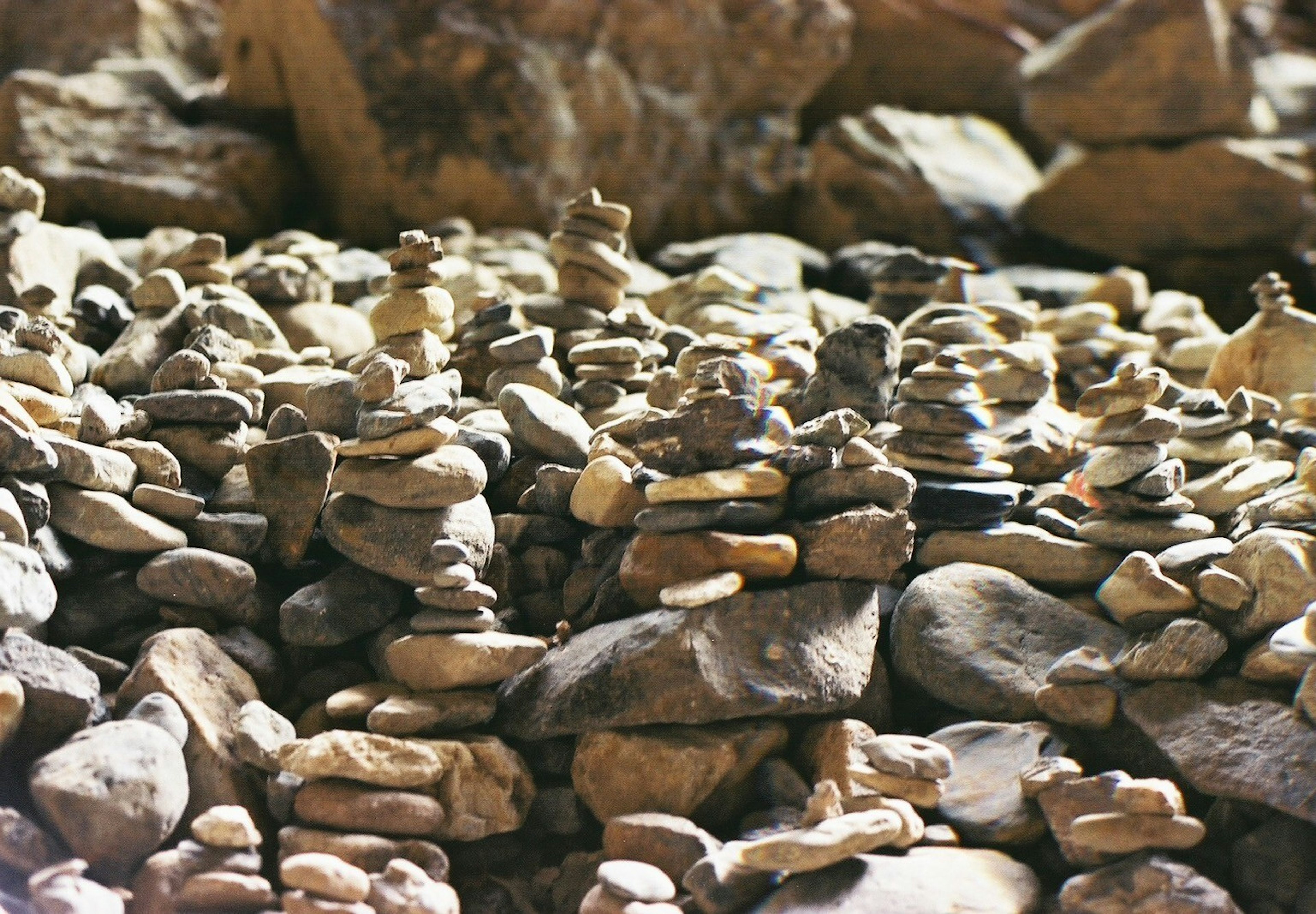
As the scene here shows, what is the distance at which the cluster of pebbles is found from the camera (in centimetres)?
265

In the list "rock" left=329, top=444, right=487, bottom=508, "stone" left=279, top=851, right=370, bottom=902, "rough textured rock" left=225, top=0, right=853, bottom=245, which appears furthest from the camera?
"rough textured rock" left=225, top=0, right=853, bottom=245

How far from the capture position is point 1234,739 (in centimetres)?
282

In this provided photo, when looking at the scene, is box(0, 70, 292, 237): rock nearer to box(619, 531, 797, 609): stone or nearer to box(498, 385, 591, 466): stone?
box(498, 385, 591, 466): stone

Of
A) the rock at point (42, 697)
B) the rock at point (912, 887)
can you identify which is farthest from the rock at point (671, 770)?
the rock at point (42, 697)

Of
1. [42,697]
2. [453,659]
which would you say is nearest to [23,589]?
[42,697]

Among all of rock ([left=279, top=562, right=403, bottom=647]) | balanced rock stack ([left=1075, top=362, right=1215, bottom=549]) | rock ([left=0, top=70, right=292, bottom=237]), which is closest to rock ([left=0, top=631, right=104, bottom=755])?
rock ([left=279, top=562, right=403, bottom=647])

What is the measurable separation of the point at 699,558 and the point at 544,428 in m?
0.74

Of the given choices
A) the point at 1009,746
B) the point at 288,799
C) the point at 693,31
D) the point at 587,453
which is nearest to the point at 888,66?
the point at 693,31

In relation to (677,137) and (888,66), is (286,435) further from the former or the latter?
(888,66)

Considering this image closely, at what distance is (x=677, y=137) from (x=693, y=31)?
0.63m

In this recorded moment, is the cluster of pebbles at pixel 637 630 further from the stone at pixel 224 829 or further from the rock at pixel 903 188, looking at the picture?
the rock at pixel 903 188

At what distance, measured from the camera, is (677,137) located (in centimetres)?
763

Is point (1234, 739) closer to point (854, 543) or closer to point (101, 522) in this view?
point (854, 543)

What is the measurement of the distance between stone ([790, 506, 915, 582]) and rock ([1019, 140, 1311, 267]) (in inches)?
180
